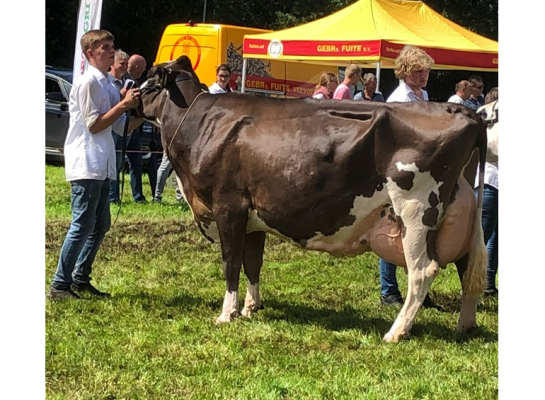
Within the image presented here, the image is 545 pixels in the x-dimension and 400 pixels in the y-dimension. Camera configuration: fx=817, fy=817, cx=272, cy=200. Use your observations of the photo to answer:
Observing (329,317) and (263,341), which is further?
(329,317)

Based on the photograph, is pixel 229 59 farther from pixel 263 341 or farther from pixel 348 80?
pixel 263 341

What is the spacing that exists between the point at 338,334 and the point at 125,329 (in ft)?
5.08

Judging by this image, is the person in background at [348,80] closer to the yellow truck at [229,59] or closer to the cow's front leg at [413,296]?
the cow's front leg at [413,296]

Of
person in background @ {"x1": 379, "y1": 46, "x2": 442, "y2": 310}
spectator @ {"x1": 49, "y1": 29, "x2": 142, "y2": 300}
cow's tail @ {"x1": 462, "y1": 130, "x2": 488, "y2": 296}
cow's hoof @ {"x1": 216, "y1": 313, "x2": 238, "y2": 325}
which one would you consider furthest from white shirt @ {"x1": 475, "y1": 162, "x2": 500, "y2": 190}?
spectator @ {"x1": 49, "y1": 29, "x2": 142, "y2": 300}

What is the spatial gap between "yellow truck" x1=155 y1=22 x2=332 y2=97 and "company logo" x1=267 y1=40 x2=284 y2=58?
8.38 ft

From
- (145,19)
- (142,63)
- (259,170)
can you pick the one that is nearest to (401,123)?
(259,170)

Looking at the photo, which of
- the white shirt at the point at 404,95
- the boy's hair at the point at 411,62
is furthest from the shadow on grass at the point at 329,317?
the boy's hair at the point at 411,62

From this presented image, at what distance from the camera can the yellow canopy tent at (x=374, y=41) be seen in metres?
13.6

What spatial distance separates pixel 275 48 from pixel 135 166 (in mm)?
3671

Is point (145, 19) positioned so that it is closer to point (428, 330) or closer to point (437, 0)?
point (437, 0)

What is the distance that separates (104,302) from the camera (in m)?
6.74

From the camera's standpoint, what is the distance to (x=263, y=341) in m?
5.69

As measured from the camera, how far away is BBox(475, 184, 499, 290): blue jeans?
7.34m

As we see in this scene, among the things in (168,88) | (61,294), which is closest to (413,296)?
(168,88)
